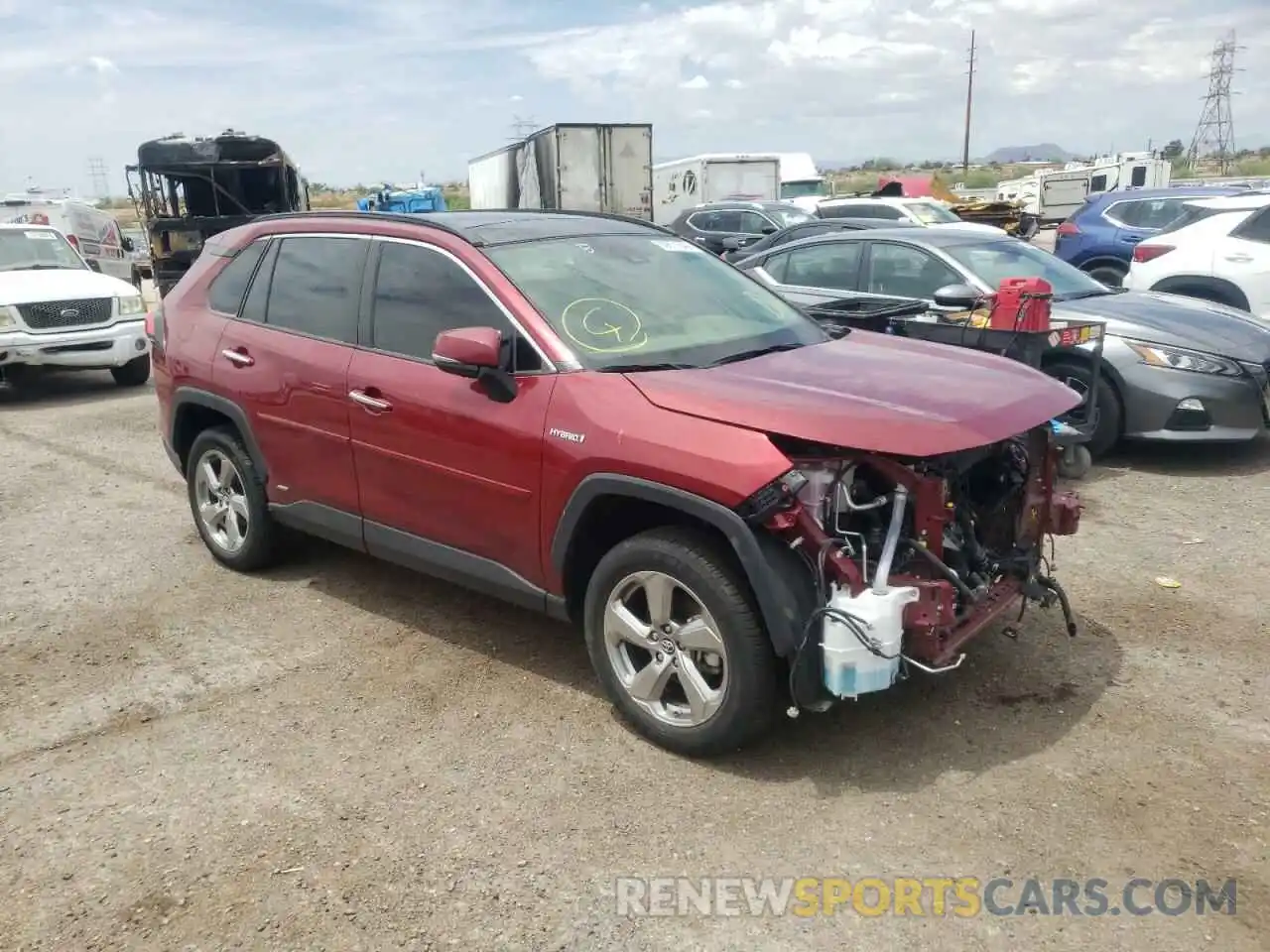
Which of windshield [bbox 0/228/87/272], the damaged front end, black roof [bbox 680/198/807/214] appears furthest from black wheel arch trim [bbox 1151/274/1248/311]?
windshield [bbox 0/228/87/272]

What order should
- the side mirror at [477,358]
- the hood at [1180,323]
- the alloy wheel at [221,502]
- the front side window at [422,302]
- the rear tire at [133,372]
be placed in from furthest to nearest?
the rear tire at [133,372]
the hood at [1180,323]
the alloy wheel at [221,502]
the front side window at [422,302]
the side mirror at [477,358]

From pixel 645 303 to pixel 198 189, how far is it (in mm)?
17227

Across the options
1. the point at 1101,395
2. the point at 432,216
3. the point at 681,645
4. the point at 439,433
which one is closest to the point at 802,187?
the point at 1101,395

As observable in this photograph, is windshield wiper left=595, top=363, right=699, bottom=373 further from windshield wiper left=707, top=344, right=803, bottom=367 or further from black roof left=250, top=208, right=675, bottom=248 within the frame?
black roof left=250, top=208, right=675, bottom=248

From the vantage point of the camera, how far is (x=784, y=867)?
305 centimetres

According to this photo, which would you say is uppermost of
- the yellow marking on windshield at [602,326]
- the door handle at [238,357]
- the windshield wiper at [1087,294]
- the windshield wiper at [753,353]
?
the yellow marking on windshield at [602,326]

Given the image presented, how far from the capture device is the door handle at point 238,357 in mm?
4996

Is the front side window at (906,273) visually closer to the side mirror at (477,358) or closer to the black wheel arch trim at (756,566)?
the side mirror at (477,358)

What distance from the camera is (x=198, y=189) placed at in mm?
18875

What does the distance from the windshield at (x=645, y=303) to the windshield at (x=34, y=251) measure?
952 centimetres

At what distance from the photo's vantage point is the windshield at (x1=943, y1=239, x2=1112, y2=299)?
7.53 m

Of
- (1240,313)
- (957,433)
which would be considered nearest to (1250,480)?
(1240,313)

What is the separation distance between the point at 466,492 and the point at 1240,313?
251 inches

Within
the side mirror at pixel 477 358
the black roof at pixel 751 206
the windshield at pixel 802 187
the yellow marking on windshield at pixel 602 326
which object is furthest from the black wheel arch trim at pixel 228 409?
the windshield at pixel 802 187
